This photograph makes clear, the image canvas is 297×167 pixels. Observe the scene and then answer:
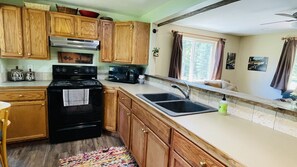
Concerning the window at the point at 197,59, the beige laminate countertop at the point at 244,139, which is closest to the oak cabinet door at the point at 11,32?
the beige laminate countertop at the point at 244,139

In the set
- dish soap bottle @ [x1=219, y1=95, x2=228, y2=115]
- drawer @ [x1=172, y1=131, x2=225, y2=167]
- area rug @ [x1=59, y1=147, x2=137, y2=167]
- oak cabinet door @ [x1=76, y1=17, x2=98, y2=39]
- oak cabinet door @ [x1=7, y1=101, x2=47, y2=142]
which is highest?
oak cabinet door @ [x1=76, y1=17, x2=98, y2=39]

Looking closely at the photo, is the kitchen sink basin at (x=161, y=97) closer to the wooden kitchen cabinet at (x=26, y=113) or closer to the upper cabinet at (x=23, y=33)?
the wooden kitchen cabinet at (x=26, y=113)

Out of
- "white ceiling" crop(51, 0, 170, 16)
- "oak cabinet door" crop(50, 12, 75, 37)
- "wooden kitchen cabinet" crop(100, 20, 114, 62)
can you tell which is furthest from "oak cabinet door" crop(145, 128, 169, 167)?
"oak cabinet door" crop(50, 12, 75, 37)

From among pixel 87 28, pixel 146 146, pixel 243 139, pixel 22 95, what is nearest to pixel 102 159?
pixel 146 146

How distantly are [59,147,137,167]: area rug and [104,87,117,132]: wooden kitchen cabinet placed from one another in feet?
1.72

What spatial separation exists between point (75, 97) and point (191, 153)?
202 centimetres

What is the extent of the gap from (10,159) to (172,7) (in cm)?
299

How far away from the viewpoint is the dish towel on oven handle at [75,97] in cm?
245

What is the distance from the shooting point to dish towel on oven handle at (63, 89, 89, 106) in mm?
2451

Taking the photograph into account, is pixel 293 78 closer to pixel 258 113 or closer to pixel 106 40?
pixel 258 113

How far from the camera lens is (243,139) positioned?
0.99 meters

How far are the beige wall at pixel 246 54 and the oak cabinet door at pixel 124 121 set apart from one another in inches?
63.9

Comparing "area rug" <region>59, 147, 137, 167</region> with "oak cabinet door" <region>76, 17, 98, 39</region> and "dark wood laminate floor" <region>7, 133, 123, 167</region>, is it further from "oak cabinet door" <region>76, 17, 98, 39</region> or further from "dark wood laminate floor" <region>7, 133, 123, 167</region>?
"oak cabinet door" <region>76, 17, 98, 39</region>

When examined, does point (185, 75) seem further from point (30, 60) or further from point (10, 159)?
point (10, 159)
